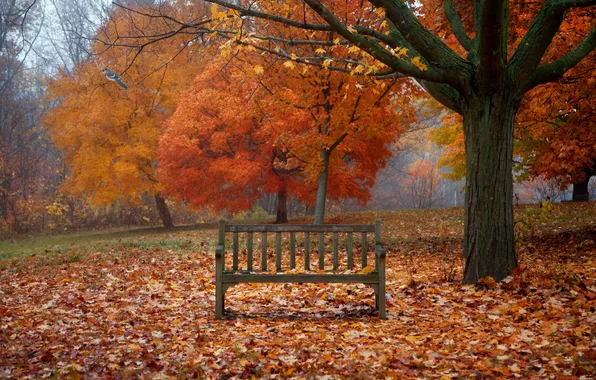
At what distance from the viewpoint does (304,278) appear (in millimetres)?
5859

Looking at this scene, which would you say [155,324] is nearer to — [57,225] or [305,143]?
[305,143]

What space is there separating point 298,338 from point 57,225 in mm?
25090

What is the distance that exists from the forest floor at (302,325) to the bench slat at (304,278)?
44 cm

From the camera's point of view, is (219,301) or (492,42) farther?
(492,42)

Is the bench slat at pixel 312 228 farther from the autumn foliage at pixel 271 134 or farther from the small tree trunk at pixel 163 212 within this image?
the small tree trunk at pixel 163 212

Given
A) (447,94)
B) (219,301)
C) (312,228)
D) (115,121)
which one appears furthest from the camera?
(115,121)

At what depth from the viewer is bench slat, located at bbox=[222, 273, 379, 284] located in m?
5.82

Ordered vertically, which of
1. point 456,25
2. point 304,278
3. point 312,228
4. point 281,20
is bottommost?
point 304,278

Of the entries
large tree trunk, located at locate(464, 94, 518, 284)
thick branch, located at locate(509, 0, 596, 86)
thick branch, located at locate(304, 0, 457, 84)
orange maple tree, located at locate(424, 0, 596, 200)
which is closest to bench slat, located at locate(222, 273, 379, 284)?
large tree trunk, located at locate(464, 94, 518, 284)

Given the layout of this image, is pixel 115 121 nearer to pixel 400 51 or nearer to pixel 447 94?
pixel 447 94

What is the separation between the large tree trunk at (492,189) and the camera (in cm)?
715

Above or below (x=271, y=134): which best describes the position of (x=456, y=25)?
above

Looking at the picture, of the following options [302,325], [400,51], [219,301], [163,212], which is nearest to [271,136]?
[163,212]

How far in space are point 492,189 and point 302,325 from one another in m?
3.14
